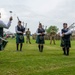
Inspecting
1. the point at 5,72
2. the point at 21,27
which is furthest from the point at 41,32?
the point at 5,72

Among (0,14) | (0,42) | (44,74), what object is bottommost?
(44,74)

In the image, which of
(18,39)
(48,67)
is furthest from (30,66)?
(18,39)

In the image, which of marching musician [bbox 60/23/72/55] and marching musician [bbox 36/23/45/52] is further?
marching musician [bbox 36/23/45/52]

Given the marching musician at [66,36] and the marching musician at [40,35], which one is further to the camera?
the marching musician at [40,35]

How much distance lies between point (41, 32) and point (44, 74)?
10.5 meters

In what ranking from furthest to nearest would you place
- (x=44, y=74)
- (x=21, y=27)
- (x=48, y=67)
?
(x=21, y=27), (x=48, y=67), (x=44, y=74)

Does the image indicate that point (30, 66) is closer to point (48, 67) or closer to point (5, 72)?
point (48, 67)

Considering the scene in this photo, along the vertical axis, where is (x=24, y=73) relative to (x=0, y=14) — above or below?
below

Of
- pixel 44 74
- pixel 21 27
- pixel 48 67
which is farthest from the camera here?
pixel 21 27

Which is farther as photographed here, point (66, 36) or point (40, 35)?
point (40, 35)

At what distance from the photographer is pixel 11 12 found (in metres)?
13.3

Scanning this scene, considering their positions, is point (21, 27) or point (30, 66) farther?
point (21, 27)

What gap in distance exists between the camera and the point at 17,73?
11016 millimetres

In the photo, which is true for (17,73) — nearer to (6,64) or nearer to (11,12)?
(6,64)
